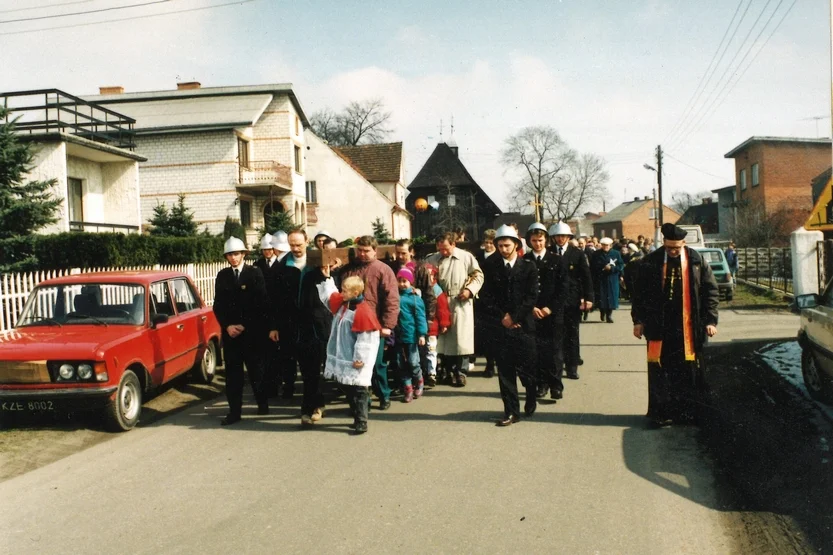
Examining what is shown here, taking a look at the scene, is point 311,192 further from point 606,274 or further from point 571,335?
point 571,335

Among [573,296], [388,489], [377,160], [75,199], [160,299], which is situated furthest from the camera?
[377,160]

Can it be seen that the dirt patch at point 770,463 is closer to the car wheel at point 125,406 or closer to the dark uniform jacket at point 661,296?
the dark uniform jacket at point 661,296

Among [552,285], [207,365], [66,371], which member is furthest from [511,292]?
[207,365]

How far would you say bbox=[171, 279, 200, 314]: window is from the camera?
9859 mm

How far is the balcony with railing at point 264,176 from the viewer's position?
37531mm

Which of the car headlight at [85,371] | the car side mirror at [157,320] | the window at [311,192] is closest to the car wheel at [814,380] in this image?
the car side mirror at [157,320]

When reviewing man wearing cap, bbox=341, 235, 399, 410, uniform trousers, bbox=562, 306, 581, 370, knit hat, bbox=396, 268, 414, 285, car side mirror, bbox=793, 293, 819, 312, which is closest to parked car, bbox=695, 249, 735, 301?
uniform trousers, bbox=562, 306, 581, 370

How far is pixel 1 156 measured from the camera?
52.5 ft

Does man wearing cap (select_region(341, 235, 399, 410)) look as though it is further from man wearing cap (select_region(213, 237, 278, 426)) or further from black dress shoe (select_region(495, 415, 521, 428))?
black dress shoe (select_region(495, 415, 521, 428))

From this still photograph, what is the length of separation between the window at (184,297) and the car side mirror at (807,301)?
7625 millimetres

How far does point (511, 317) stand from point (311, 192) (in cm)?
4233

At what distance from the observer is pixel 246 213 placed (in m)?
39.0

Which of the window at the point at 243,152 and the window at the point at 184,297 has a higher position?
the window at the point at 243,152

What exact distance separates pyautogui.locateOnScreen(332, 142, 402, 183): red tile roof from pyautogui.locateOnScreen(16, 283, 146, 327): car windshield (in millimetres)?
46589
